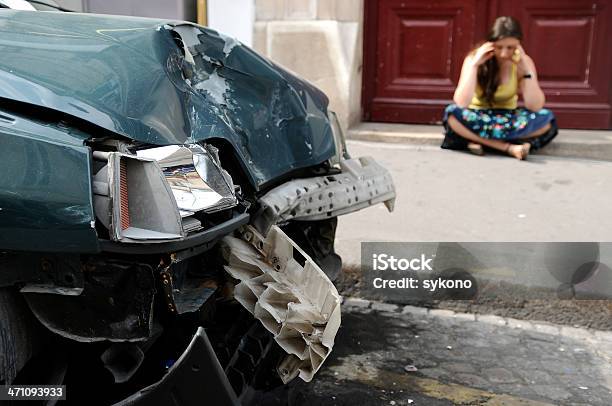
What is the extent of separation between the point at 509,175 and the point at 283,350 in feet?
13.2

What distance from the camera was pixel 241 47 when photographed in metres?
2.81

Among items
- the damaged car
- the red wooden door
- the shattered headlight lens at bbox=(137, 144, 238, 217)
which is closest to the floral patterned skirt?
the red wooden door

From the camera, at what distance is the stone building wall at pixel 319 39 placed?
6.86 meters

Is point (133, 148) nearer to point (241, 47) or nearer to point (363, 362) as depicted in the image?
point (241, 47)

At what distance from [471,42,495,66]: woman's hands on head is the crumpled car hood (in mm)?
3486

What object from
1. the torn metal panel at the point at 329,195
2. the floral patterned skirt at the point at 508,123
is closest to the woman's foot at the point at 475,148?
the floral patterned skirt at the point at 508,123

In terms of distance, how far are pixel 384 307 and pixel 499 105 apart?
3.23m

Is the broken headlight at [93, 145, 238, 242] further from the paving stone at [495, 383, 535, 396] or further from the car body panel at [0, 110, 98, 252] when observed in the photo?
the paving stone at [495, 383, 535, 396]

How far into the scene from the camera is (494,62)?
6172mm

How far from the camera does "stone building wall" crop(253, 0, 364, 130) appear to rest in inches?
270

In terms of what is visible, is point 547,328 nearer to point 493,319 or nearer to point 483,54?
point 493,319

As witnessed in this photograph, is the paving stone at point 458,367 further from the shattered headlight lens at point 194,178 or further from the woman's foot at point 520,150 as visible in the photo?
the woman's foot at point 520,150

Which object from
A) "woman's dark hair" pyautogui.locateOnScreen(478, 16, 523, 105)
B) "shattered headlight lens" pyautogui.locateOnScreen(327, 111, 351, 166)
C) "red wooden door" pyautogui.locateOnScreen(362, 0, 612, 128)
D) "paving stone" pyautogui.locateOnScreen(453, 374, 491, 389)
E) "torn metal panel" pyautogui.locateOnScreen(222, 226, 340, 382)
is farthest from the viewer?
"red wooden door" pyautogui.locateOnScreen(362, 0, 612, 128)

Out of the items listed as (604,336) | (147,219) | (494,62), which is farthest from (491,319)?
(494,62)
